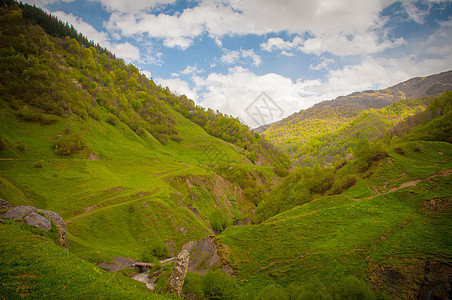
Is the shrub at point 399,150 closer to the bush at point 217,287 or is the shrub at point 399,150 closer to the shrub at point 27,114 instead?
the bush at point 217,287

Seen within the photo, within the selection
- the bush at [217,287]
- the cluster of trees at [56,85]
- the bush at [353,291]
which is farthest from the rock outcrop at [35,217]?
the cluster of trees at [56,85]

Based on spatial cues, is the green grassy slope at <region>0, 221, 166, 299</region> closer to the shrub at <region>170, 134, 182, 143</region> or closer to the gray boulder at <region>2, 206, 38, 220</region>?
the gray boulder at <region>2, 206, 38, 220</region>

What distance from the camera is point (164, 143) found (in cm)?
13075

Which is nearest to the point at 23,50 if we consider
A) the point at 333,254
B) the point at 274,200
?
the point at 274,200

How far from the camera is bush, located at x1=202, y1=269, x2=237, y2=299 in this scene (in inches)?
720

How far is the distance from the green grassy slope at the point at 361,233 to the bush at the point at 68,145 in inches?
2278

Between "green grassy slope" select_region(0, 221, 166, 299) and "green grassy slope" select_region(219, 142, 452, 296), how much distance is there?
14.8 metres

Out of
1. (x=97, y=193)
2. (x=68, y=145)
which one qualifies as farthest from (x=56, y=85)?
(x=97, y=193)

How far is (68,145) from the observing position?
204 ft

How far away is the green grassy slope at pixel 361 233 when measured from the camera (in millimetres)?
19250

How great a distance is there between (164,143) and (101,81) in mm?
59747

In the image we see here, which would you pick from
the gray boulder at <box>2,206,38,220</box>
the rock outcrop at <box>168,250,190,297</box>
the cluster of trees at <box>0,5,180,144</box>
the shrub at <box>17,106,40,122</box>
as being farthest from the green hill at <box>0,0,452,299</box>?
the gray boulder at <box>2,206,38,220</box>

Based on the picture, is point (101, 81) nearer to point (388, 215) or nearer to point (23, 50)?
point (23, 50)

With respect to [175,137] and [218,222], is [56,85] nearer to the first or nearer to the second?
[175,137]
